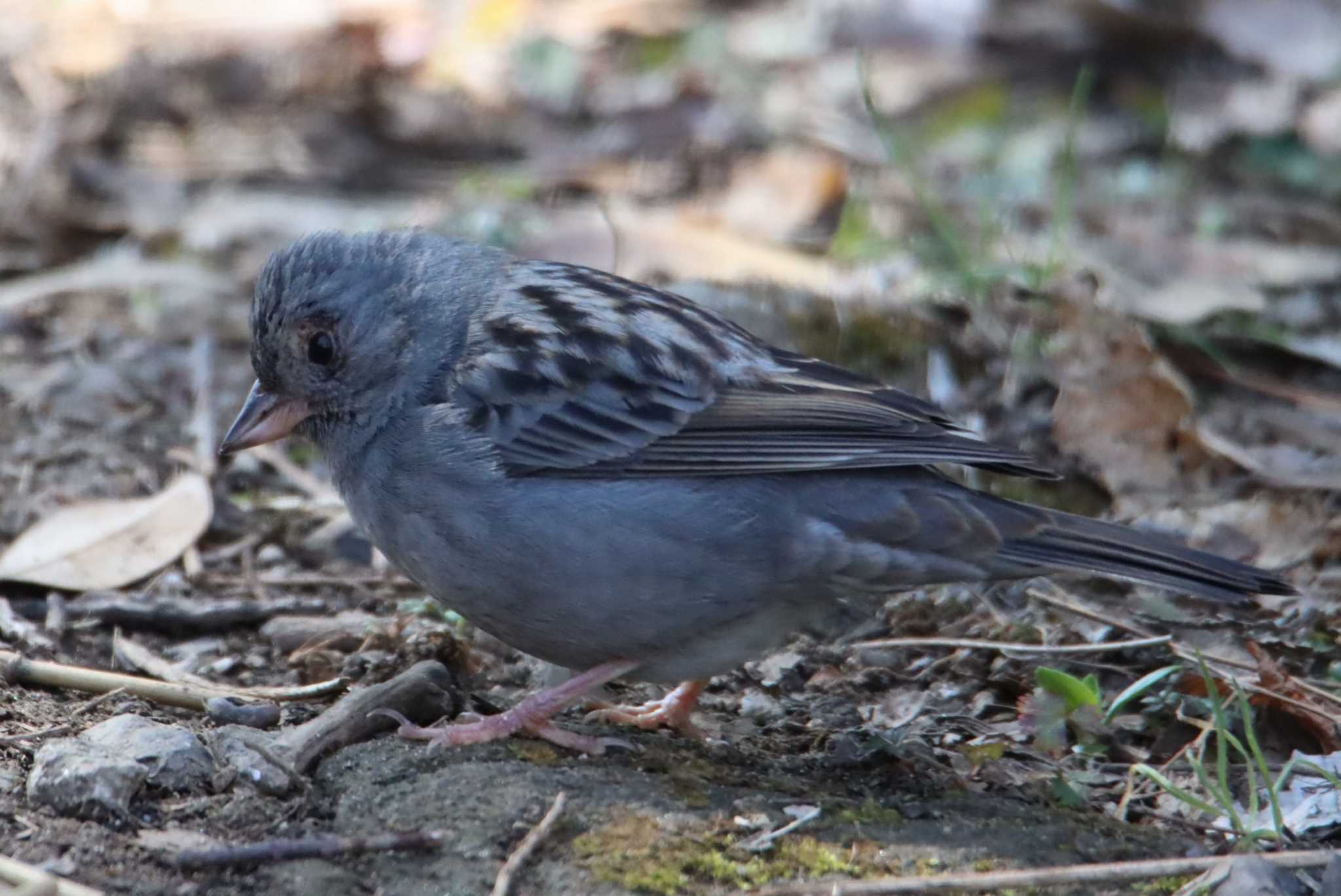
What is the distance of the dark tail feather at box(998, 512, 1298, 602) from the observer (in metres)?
3.76

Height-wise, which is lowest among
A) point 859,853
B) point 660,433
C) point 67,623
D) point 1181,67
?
point 67,623

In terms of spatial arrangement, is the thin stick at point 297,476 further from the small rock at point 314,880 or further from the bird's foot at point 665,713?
the small rock at point 314,880

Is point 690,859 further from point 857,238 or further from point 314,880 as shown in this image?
point 857,238

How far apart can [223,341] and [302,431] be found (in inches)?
90.3

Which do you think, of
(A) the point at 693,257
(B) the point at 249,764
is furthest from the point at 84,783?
(A) the point at 693,257

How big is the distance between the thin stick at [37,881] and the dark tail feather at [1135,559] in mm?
2132

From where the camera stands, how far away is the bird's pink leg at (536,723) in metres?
3.78

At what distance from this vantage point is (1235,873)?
3162 millimetres

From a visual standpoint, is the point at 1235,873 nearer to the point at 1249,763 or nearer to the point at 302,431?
→ the point at 1249,763

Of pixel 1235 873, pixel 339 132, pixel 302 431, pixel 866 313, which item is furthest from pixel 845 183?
pixel 1235 873

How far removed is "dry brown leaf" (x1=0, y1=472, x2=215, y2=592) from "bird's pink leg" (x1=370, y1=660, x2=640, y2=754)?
1415 mm

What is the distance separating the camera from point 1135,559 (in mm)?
3834

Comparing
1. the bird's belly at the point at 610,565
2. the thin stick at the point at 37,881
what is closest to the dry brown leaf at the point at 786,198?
the bird's belly at the point at 610,565

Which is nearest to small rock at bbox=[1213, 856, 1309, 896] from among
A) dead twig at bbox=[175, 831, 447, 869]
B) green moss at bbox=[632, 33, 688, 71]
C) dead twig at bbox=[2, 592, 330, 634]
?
dead twig at bbox=[175, 831, 447, 869]
